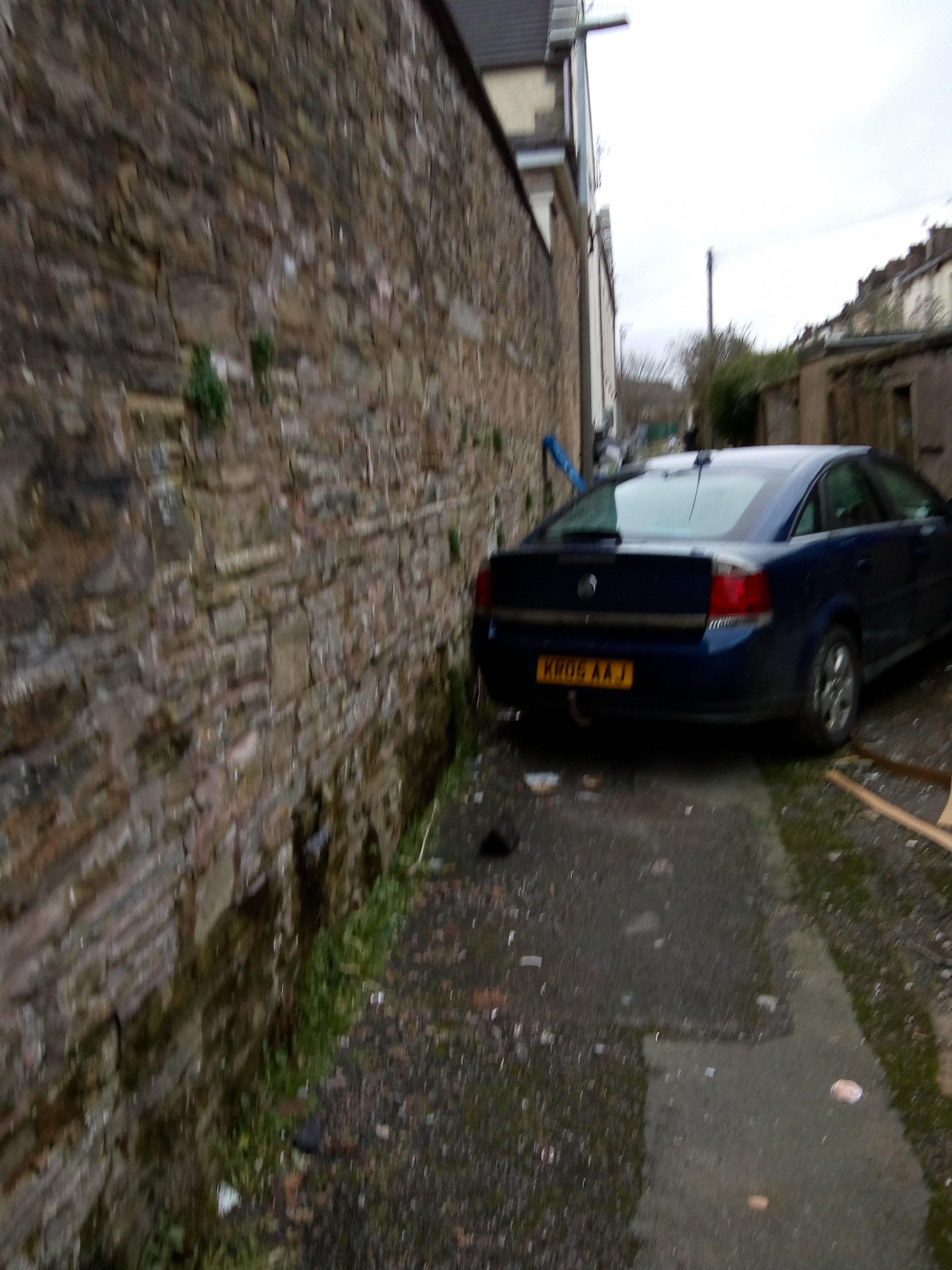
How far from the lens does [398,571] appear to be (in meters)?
4.24

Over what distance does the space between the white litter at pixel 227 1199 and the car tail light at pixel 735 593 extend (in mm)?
3074

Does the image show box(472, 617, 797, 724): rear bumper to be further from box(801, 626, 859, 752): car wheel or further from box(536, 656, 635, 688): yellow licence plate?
box(801, 626, 859, 752): car wheel

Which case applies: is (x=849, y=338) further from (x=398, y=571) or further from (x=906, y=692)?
(x=398, y=571)

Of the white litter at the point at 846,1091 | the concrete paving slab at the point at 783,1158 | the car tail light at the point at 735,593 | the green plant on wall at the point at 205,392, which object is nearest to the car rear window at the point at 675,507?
the car tail light at the point at 735,593

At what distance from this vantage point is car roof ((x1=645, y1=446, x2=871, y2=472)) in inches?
210

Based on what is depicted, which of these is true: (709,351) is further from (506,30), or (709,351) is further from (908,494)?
(908,494)

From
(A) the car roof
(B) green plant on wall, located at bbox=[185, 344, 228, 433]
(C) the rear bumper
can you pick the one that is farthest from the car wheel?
(B) green plant on wall, located at bbox=[185, 344, 228, 433]

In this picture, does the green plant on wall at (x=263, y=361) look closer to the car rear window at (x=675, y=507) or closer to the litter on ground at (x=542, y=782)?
the car rear window at (x=675, y=507)

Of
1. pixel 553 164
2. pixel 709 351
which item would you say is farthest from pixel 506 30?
pixel 709 351

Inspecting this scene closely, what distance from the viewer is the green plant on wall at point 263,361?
2.77 m

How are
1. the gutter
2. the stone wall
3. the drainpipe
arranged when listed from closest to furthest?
the stone wall, the drainpipe, the gutter

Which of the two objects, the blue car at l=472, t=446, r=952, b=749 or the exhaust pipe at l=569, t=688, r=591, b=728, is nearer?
the blue car at l=472, t=446, r=952, b=749

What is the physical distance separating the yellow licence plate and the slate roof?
43.9ft

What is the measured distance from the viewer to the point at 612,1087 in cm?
275
